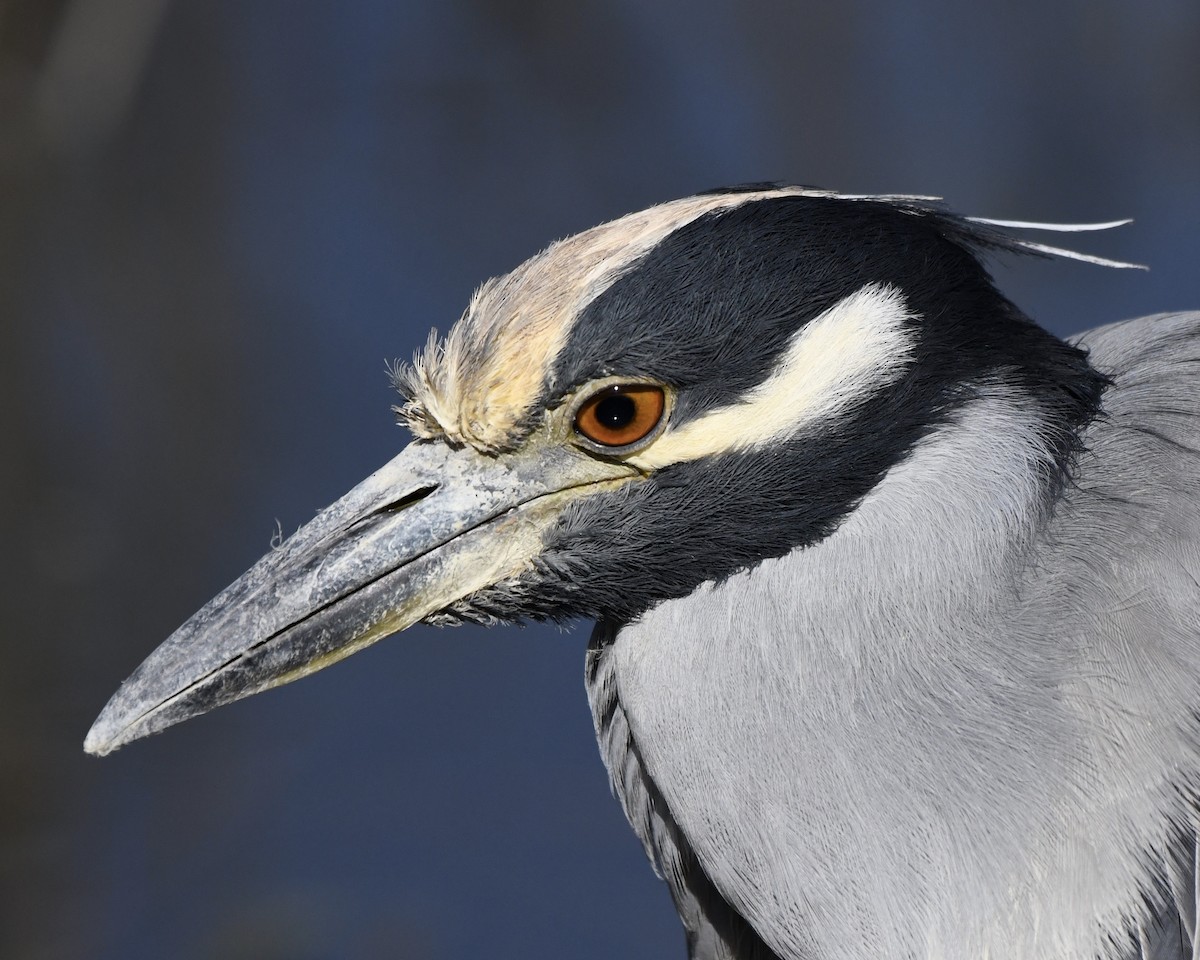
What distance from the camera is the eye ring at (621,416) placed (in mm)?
2084

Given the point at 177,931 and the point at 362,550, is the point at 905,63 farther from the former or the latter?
the point at 362,550

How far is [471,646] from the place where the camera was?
5.30 m

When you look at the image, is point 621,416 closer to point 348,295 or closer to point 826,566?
point 826,566

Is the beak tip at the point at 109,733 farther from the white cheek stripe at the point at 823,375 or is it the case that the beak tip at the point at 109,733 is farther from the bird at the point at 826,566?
the white cheek stripe at the point at 823,375

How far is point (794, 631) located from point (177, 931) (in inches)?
127

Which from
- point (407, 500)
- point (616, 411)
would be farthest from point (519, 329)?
point (407, 500)

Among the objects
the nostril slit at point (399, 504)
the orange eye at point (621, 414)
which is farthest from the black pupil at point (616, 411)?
the nostril slit at point (399, 504)

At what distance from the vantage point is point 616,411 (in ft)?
6.89

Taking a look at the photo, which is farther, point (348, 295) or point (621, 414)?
point (348, 295)

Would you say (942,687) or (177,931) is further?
(177,931)

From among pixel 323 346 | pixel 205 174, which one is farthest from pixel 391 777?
pixel 205 174

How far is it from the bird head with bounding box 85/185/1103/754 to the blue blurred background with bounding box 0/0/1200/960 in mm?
2595

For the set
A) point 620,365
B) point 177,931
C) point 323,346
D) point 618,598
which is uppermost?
point 620,365

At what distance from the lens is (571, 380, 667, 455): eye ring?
6.84ft
